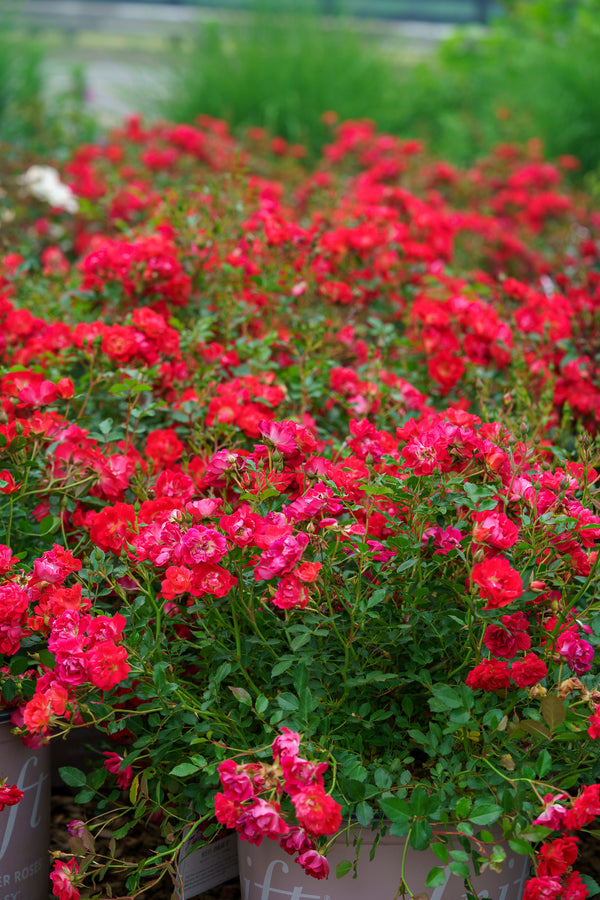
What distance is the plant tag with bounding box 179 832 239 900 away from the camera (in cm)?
143

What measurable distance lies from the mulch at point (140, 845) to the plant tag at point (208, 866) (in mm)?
72

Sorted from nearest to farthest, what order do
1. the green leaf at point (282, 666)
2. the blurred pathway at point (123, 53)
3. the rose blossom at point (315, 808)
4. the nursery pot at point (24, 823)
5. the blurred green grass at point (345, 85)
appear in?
the rose blossom at point (315, 808), the green leaf at point (282, 666), the nursery pot at point (24, 823), the blurred green grass at point (345, 85), the blurred pathway at point (123, 53)

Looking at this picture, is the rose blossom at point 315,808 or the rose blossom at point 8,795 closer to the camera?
the rose blossom at point 315,808

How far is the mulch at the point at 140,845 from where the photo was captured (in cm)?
159

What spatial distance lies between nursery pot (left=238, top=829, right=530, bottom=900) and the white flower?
322cm

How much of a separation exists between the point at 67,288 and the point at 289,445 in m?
1.51

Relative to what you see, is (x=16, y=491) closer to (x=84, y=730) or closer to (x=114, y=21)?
(x=84, y=730)

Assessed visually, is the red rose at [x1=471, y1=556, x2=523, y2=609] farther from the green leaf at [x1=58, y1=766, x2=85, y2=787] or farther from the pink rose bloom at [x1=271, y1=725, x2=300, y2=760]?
the green leaf at [x1=58, y1=766, x2=85, y2=787]

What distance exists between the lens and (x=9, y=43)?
7.16m

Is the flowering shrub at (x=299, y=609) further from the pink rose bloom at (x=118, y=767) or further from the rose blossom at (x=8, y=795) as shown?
the rose blossom at (x=8, y=795)

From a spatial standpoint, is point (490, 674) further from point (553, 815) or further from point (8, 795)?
point (8, 795)

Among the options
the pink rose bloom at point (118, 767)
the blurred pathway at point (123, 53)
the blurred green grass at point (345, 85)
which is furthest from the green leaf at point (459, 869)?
the blurred pathway at point (123, 53)

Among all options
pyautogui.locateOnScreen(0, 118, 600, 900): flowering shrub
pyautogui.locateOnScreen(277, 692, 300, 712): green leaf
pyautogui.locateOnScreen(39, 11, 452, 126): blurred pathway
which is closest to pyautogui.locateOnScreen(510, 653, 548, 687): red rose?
pyautogui.locateOnScreen(0, 118, 600, 900): flowering shrub

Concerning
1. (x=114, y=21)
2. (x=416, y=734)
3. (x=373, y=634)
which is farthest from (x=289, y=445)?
(x=114, y=21)
